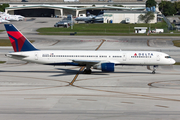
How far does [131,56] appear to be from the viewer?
148 ft

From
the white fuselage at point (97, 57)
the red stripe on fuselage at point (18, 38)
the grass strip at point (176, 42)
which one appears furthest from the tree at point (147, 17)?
the red stripe on fuselage at point (18, 38)

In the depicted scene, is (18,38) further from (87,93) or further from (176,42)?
(176,42)

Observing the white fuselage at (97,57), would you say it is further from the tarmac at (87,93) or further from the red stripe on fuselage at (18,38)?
the tarmac at (87,93)

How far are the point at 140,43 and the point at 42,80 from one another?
49390mm

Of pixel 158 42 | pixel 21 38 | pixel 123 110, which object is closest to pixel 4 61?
pixel 21 38

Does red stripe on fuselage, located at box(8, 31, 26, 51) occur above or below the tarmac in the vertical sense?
above

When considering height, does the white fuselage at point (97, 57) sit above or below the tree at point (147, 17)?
below

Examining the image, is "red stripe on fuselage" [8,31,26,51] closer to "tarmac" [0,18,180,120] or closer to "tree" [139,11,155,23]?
"tarmac" [0,18,180,120]

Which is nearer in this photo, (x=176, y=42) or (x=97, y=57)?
(x=97, y=57)

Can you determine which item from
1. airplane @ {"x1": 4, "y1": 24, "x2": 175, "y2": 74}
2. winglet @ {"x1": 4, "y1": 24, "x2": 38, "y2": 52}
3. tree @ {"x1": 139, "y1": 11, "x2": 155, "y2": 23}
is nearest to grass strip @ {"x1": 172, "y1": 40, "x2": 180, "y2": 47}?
airplane @ {"x1": 4, "y1": 24, "x2": 175, "y2": 74}

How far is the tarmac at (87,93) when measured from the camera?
26000mm

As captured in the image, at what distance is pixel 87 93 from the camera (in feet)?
109

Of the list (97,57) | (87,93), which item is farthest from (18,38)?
(87,93)

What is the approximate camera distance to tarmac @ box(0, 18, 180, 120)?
1024 inches
